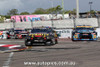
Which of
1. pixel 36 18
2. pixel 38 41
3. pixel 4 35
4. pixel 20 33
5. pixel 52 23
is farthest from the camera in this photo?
pixel 36 18

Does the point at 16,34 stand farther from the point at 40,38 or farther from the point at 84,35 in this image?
the point at 40,38

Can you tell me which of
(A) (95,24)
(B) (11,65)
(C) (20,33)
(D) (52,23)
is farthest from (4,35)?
(B) (11,65)

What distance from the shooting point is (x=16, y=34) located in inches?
936

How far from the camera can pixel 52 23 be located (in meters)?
28.5

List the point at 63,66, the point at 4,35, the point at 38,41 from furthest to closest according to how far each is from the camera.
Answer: the point at 4,35 < the point at 38,41 < the point at 63,66

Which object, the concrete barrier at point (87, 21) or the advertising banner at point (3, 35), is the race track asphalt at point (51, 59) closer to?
Result: the advertising banner at point (3, 35)

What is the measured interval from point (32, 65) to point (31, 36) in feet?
24.2

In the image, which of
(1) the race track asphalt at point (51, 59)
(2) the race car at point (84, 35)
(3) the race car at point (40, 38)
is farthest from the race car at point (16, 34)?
(1) the race track asphalt at point (51, 59)

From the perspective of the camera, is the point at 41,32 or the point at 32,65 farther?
the point at 41,32

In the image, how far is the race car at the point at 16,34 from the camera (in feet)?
76.3

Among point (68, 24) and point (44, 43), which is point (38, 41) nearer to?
point (44, 43)

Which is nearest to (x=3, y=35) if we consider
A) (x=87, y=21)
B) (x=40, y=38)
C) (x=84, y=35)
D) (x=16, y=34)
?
(x=16, y=34)

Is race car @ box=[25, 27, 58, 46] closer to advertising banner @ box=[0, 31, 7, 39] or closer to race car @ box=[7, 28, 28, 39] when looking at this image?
race car @ box=[7, 28, 28, 39]

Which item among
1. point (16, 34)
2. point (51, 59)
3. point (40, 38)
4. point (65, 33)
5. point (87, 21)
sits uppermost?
point (87, 21)
